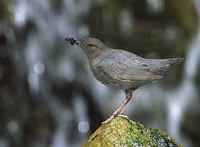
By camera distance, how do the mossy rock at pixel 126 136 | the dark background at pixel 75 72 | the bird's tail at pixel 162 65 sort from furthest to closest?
1. the dark background at pixel 75 72
2. the bird's tail at pixel 162 65
3. the mossy rock at pixel 126 136

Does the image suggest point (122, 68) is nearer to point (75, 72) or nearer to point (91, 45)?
point (91, 45)

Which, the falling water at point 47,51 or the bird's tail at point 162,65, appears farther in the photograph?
the falling water at point 47,51

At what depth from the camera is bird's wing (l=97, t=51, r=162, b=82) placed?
11.2 feet

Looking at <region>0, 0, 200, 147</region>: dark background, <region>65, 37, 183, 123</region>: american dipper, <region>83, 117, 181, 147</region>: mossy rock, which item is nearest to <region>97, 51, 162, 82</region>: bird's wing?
<region>65, 37, 183, 123</region>: american dipper

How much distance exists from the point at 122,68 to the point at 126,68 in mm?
27

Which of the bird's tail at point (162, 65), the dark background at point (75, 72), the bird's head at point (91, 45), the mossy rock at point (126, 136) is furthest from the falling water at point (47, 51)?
the mossy rock at point (126, 136)

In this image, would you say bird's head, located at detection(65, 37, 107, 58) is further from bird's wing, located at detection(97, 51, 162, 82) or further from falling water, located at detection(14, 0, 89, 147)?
falling water, located at detection(14, 0, 89, 147)

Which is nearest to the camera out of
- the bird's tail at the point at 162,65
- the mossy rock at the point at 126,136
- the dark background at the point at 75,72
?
the mossy rock at the point at 126,136

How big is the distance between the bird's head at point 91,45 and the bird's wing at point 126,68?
72 millimetres

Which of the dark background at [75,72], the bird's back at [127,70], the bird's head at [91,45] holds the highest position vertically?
the bird's head at [91,45]

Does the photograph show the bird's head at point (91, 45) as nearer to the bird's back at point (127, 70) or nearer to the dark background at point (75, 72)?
the bird's back at point (127, 70)

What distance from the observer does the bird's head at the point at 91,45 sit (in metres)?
3.41

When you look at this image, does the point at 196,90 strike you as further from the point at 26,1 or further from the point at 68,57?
the point at 26,1

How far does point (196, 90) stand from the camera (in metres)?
8.27
